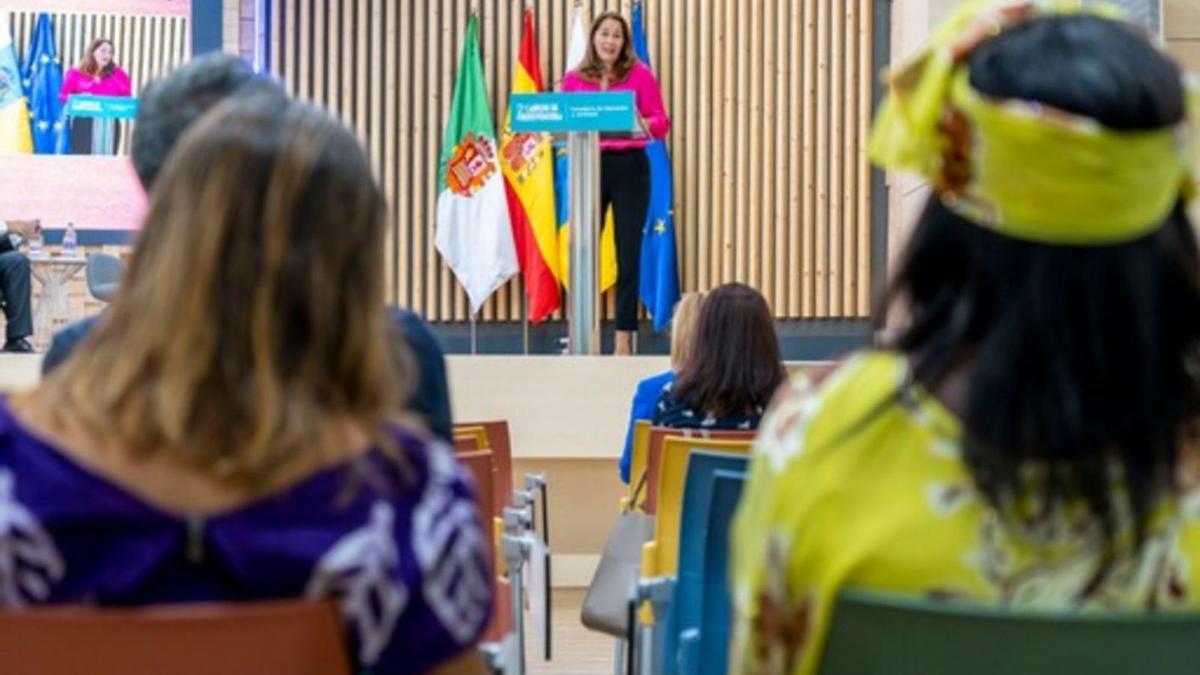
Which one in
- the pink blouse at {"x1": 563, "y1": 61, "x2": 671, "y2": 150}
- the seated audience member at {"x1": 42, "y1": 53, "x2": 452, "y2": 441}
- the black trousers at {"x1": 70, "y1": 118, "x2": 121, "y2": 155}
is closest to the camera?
the seated audience member at {"x1": 42, "y1": 53, "x2": 452, "y2": 441}

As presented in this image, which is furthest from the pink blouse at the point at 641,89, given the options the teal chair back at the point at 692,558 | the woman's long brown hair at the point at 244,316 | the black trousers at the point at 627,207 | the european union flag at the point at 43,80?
the woman's long brown hair at the point at 244,316

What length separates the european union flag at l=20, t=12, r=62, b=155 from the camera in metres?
10.1

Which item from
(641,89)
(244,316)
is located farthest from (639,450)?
(641,89)

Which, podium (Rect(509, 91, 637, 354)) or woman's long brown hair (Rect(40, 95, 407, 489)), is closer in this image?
woman's long brown hair (Rect(40, 95, 407, 489))

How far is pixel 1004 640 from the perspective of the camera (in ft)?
3.71

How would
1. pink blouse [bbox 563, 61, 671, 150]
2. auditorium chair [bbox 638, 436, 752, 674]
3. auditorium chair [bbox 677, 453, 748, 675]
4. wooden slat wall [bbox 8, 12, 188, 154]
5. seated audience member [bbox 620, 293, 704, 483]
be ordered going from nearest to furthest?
auditorium chair [bbox 677, 453, 748, 675], auditorium chair [bbox 638, 436, 752, 674], seated audience member [bbox 620, 293, 704, 483], pink blouse [bbox 563, 61, 671, 150], wooden slat wall [bbox 8, 12, 188, 154]

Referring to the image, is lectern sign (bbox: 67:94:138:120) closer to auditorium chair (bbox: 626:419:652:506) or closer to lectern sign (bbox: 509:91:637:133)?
lectern sign (bbox: 509:91:637:133)

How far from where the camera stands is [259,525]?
4.04 feet

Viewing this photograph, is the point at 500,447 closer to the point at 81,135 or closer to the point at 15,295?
the point at 15,295

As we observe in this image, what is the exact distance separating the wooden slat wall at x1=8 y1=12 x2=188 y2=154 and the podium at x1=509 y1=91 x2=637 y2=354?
180 inches

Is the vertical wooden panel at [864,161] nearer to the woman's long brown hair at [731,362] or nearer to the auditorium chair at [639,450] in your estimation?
the auditorium chair at [639,450]

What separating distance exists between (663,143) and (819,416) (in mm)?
8550

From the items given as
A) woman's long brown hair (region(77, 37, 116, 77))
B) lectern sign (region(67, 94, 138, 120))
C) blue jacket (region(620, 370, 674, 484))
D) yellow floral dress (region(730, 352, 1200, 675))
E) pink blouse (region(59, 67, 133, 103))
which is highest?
woman's long brown hair (region(77, 37, 116, 77))

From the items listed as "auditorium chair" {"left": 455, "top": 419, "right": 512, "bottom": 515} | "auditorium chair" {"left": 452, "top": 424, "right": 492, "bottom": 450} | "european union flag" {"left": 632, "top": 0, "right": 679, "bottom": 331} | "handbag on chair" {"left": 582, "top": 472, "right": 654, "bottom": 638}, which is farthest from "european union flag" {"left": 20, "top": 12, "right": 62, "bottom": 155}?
"handbag on chair" {"left": 582, "top": 472, "right": 654, "bottom": 638}
